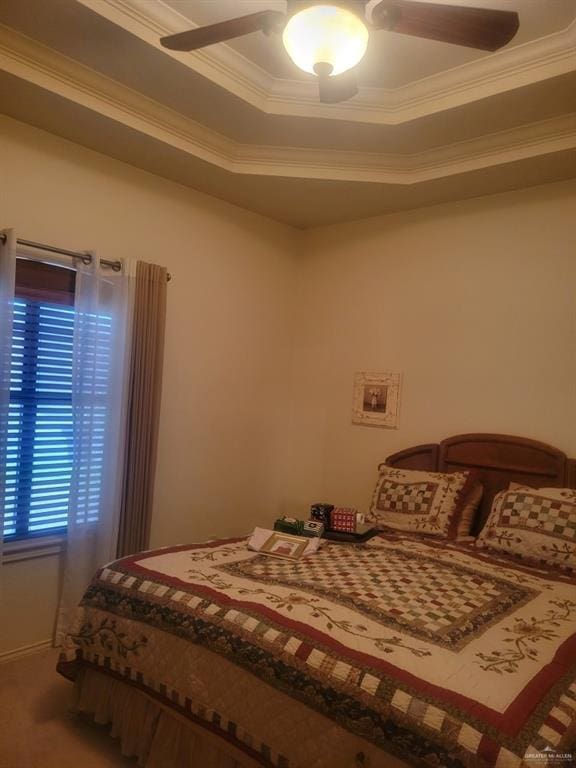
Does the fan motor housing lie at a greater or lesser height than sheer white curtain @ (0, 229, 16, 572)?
greater

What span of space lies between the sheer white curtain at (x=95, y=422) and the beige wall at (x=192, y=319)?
0.16 meters

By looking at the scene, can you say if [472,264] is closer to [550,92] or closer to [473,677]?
[550,92]

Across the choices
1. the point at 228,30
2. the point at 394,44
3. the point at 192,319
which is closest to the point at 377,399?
the point at 192,319

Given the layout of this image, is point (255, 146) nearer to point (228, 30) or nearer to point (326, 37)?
point (228, 30)

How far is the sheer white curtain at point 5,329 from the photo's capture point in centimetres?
253

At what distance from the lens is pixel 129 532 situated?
3.03 metres

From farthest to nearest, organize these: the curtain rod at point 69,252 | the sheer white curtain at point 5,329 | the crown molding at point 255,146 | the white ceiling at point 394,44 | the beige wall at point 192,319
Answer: the beige wall at point 192,319 < the curtain rod at point 69,252 < the sheer white curtain at point 5,329 < the crown molding at point 255,146 < the white ceiling at point 394,44

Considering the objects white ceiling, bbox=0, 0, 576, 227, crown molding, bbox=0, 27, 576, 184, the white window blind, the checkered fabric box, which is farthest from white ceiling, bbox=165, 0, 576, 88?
the checkered fabric box

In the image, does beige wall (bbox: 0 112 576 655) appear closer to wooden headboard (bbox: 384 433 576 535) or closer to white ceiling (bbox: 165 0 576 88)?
wooden headboard (bbox: 384 433 576 535)

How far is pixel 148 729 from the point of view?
1937 mm

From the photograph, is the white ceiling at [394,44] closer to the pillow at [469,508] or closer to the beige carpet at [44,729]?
the pillow at [469,508]

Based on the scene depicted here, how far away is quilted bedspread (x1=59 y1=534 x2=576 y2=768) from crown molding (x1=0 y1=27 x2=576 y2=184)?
2076 millimetres

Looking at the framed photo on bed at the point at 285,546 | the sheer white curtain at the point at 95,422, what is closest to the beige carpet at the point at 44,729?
the sheer white curtain at the point at 95,422

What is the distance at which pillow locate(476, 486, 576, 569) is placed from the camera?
97.2 inches
